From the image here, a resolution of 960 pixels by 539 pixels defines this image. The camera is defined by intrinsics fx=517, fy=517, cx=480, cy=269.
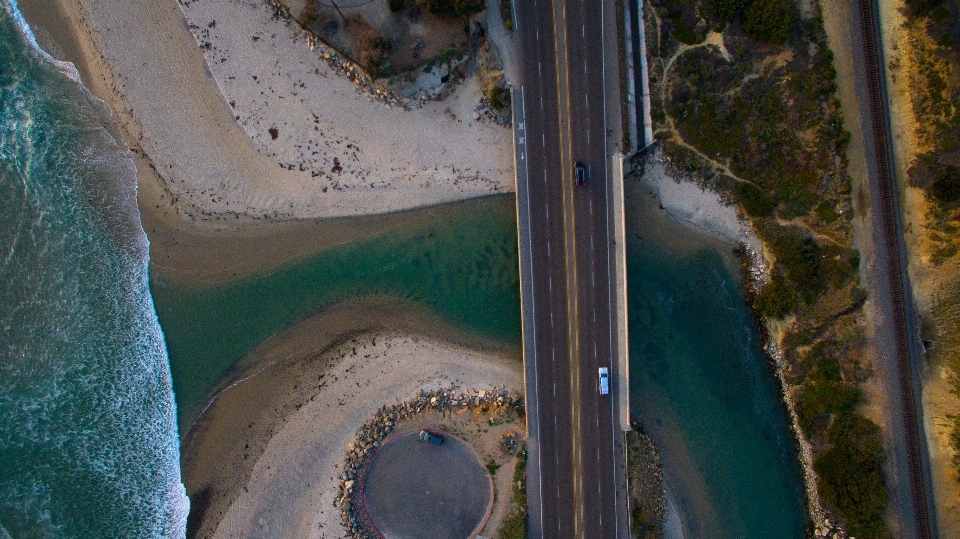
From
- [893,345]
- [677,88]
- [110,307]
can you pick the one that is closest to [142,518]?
[110,307]

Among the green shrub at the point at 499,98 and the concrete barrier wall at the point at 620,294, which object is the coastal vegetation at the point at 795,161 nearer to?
the concrete barrier wall at the point at 620,294

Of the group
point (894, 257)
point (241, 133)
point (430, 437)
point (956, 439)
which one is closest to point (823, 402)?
point (956, 439)

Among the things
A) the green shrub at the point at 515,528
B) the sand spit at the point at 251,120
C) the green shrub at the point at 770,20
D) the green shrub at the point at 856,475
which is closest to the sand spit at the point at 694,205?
the green shrub at the point at 770,20

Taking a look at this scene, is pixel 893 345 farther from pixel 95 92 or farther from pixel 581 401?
pixel 95 92

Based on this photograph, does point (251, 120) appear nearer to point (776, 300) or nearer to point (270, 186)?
point (270, 186)

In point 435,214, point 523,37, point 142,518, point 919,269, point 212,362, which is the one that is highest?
point 523,37

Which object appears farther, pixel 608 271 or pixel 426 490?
pixel 426 490

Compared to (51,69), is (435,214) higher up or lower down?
lower down

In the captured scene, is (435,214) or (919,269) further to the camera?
(435,214)
